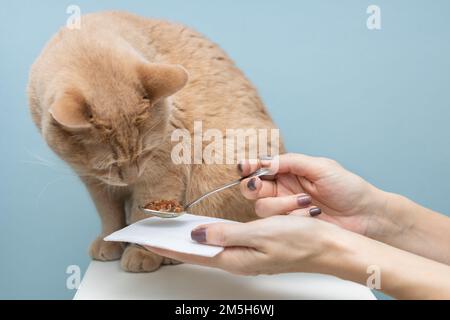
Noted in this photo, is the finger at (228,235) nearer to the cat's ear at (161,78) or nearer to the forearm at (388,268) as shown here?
the forearm at (388,268)

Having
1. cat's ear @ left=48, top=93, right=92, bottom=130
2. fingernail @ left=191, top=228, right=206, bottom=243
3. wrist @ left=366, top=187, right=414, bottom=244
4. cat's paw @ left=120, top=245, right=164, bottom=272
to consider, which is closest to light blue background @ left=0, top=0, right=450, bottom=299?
cat's paw @ left=120, top=245, right=164, bottom=272

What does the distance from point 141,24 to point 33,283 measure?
1.04 meters

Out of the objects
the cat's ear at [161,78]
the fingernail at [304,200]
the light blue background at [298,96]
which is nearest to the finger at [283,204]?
the fingernail at [304,200]

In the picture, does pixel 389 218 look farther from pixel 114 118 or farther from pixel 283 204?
pixel 114 118

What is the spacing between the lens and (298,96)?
6.12 feet

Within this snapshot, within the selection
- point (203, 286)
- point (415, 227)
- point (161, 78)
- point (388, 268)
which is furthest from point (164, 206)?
point (415, 227)

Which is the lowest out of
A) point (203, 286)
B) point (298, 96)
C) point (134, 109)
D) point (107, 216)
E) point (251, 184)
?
point (203, 286)

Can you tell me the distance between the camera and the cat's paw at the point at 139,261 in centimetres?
135

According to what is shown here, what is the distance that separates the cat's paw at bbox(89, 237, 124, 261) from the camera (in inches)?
57.2

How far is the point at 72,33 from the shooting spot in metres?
1.25

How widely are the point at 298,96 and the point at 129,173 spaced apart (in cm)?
87

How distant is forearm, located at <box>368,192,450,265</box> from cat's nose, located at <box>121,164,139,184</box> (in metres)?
0.64

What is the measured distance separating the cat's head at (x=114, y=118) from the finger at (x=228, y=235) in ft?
0.89

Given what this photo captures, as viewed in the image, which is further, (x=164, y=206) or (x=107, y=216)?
(x=107, y=216)
